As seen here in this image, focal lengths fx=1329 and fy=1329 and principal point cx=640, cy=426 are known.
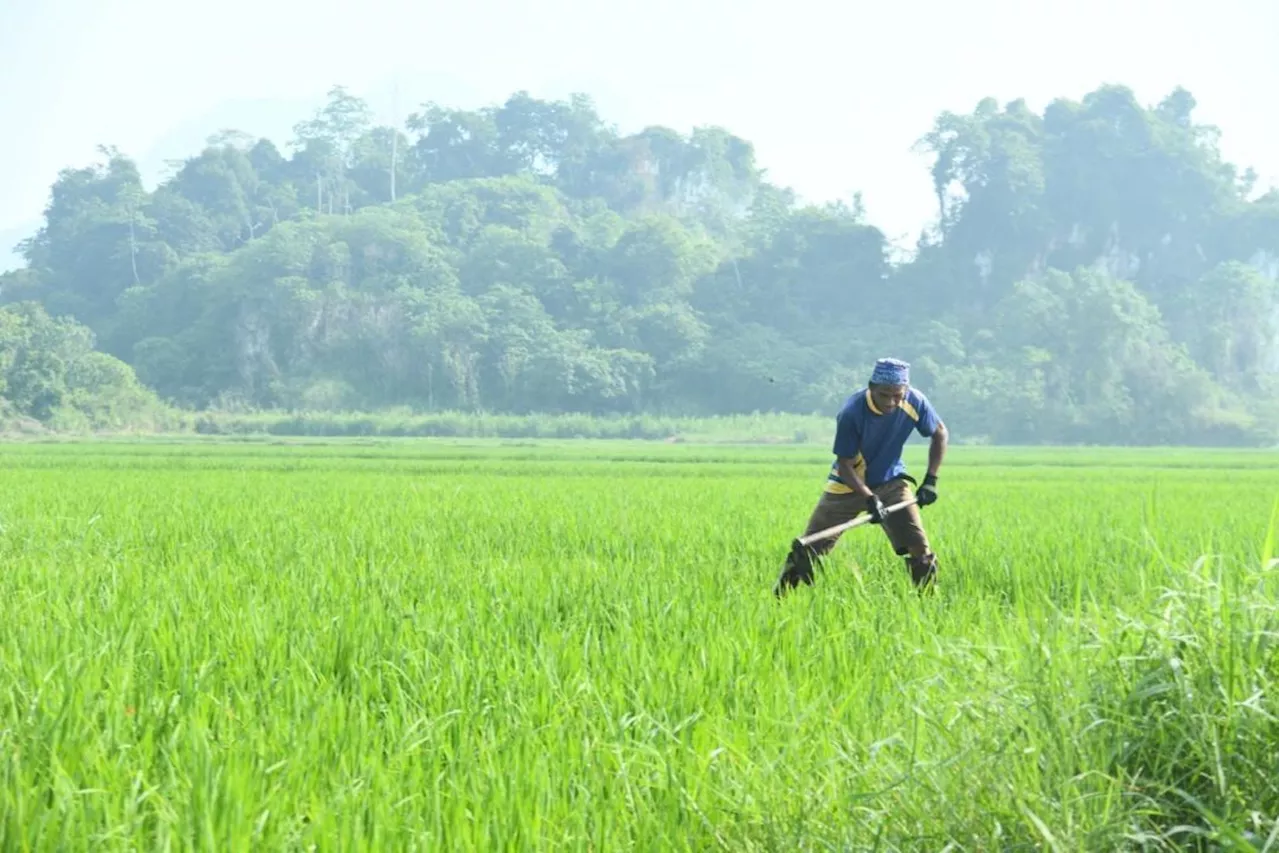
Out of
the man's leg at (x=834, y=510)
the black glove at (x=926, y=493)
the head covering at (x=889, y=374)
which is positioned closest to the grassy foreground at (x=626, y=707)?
the man's leg at (x=834, y=510)

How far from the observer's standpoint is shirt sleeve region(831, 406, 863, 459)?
17.1ft

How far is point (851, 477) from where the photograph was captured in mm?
5242

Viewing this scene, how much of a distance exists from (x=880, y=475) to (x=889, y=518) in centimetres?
18

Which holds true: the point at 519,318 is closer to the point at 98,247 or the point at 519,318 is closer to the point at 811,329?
the point at 811,329

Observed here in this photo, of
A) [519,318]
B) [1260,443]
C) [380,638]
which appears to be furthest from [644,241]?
[380,638]

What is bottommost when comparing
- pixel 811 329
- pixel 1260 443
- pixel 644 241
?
pixel 1260 443

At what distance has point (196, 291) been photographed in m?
56.9

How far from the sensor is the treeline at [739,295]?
49.5 metres

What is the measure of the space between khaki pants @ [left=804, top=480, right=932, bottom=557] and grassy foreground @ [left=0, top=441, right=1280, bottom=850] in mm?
179

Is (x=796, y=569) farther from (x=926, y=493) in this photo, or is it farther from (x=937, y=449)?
(x=937, y=449)

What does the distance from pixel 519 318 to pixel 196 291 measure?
14.9 m

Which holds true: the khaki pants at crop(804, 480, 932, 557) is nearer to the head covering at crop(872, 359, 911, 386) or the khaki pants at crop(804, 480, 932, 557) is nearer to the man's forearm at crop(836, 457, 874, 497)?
the man's forearm at crop(836, 457, 874, 497)

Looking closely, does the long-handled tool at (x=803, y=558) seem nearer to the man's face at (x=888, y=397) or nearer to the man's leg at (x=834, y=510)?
the man's leg at (x=834, y=510)

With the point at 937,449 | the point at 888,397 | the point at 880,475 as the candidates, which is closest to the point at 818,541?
the point at 880,475
